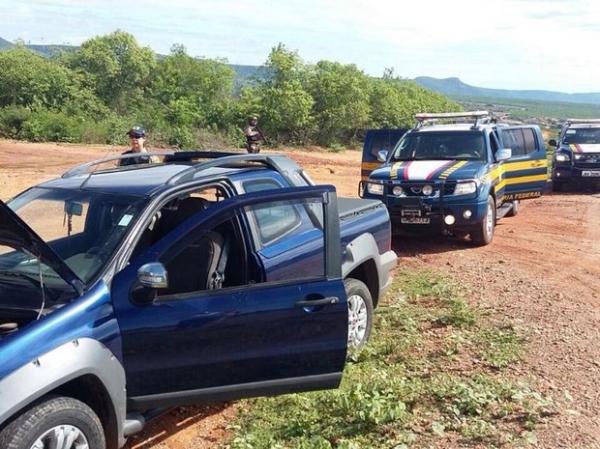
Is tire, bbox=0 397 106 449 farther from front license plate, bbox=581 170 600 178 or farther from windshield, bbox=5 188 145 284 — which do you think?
front license plate, bbox=581 170 600 178

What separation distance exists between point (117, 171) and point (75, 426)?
2.19 meters

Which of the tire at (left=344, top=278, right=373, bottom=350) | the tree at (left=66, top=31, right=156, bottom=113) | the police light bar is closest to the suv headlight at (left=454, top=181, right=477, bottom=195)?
the police light bar

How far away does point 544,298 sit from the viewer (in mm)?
7320

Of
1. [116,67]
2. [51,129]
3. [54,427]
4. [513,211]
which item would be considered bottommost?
[513,211]

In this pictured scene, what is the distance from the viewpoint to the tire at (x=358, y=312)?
5.33 meters

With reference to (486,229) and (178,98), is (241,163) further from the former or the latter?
(178,98)

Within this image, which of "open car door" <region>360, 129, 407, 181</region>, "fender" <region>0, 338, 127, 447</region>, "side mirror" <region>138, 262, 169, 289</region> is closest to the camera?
"fender" <region>0, 338, 127, 447</region>

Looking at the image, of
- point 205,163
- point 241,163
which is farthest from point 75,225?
point 241,163

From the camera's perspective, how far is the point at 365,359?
5.50m

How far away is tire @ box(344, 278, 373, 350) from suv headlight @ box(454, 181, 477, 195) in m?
4.34

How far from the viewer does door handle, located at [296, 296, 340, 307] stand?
3.93 metres

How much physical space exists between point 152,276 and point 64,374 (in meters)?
0.59

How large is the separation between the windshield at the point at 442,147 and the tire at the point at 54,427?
8095mm

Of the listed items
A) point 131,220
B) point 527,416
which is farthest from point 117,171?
point 527,416
